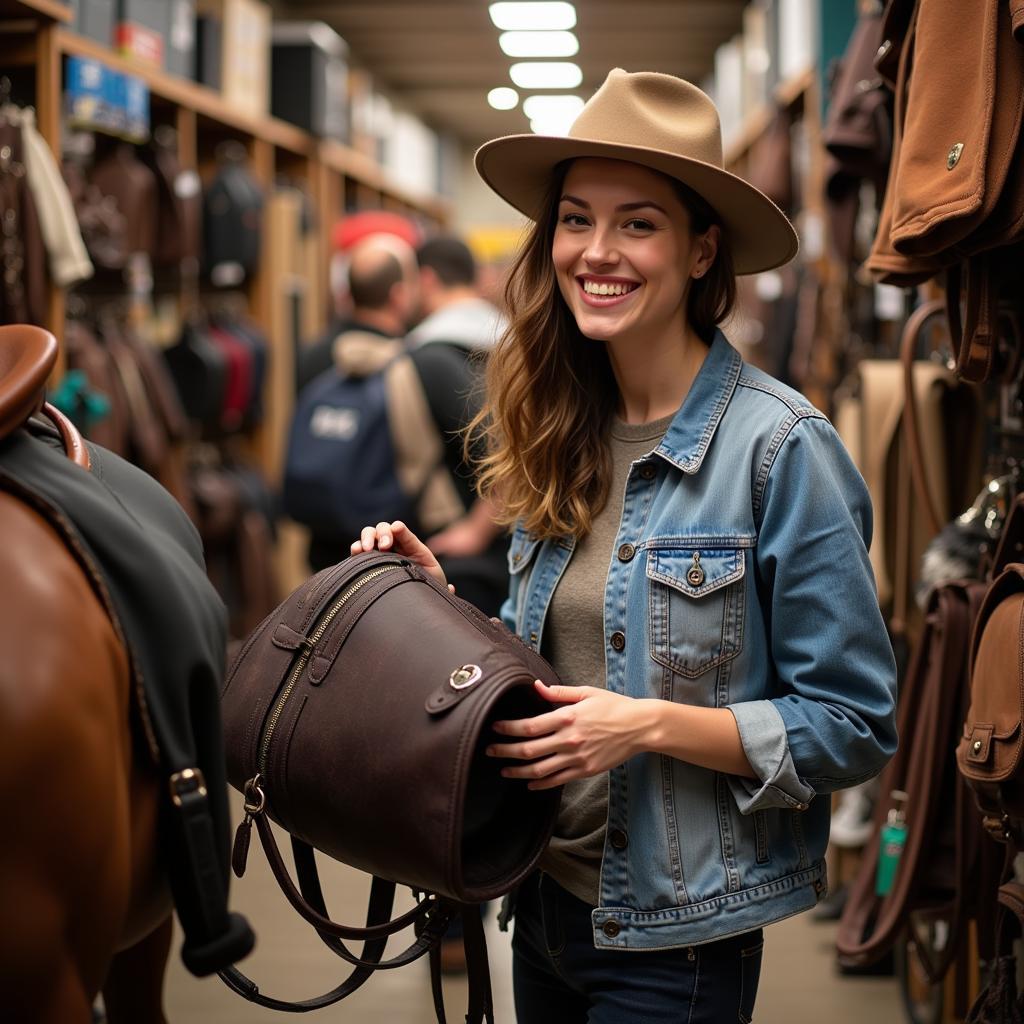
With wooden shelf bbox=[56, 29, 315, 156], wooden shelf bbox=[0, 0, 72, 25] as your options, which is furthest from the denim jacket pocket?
wooden shelf bbox=[56, 29, 315, 156]

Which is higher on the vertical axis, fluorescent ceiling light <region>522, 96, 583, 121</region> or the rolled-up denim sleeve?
fluorescent ceiling light <region>522, 96, 583, 121</region>

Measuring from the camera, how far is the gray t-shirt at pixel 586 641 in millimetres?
1839

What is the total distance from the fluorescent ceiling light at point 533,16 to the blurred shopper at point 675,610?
29.9 feet

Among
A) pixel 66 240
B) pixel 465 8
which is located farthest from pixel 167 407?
pixel 465 8

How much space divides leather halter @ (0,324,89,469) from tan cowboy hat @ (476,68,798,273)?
0.74 metres

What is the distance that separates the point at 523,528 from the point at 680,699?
401 millimetres

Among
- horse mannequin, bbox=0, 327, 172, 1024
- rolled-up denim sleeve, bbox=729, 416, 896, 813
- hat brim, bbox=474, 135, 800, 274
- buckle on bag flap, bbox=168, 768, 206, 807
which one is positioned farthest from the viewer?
hat brim, bbox=474, 135, 800, 274

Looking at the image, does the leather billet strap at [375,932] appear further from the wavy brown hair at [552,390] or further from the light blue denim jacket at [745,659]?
the wavy brown hair at [552,390]

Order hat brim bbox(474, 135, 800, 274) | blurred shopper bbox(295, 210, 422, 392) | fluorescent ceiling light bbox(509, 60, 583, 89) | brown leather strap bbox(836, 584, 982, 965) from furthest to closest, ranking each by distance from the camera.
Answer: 1. fluorescent ceiling light bbox(509, 60, 583, 89)
2. blurred shopper bbox(295, 210, 422, 392)
3. brown leather strap bbox(836, 584, 982, 965)
4. hat brim bbox(474, 135, 800, 274)

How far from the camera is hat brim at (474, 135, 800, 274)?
181 cm

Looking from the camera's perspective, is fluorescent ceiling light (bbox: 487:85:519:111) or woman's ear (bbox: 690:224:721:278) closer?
woman's ear (bbox: 690:224:721:278)

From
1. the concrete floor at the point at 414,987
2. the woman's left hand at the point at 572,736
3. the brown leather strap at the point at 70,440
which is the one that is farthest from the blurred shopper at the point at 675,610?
the concrete floor at the point at 414,987

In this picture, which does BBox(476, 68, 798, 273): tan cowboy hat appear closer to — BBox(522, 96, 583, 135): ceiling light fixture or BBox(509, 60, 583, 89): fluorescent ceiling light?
BBox(509, 60, 583, 89): fluorescent ceiling light

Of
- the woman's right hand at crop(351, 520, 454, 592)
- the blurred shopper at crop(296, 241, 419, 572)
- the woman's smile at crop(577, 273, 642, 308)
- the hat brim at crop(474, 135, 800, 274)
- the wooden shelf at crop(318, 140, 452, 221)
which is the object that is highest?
the wooden shelf at crop(318, 140, 452, 221)
